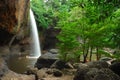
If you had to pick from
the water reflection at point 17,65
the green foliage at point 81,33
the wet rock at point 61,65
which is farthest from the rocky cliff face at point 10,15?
the wet rock at point 61,65

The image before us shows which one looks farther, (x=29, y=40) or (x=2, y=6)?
(x=29, y=40)

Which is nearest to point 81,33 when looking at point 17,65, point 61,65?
point 61,65

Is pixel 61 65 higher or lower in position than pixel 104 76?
lower

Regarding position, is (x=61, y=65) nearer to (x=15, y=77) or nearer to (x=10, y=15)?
(x=15, y=77)

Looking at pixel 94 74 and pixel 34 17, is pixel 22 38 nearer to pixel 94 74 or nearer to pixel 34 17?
pixel 34 17

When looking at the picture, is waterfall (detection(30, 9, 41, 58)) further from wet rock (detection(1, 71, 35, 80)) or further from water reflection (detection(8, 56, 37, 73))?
wet rock (detection(1, 71, 35, 80))

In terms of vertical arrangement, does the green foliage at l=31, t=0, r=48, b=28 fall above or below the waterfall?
above

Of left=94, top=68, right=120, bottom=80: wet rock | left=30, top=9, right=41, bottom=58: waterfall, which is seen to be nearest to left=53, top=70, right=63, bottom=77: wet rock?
left=94, top=68, right=120, bottom=80: wet rock

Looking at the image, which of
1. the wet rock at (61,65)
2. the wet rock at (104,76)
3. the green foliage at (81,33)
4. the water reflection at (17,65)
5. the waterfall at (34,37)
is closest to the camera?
the wet rock at (104,76)

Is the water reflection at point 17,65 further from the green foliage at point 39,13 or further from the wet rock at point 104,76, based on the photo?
the wet rock at point 104,76

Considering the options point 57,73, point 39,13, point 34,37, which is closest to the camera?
point 57,73

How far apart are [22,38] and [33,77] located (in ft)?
32.9

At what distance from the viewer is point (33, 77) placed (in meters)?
11.1

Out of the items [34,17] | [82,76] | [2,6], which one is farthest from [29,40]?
[82,76]
